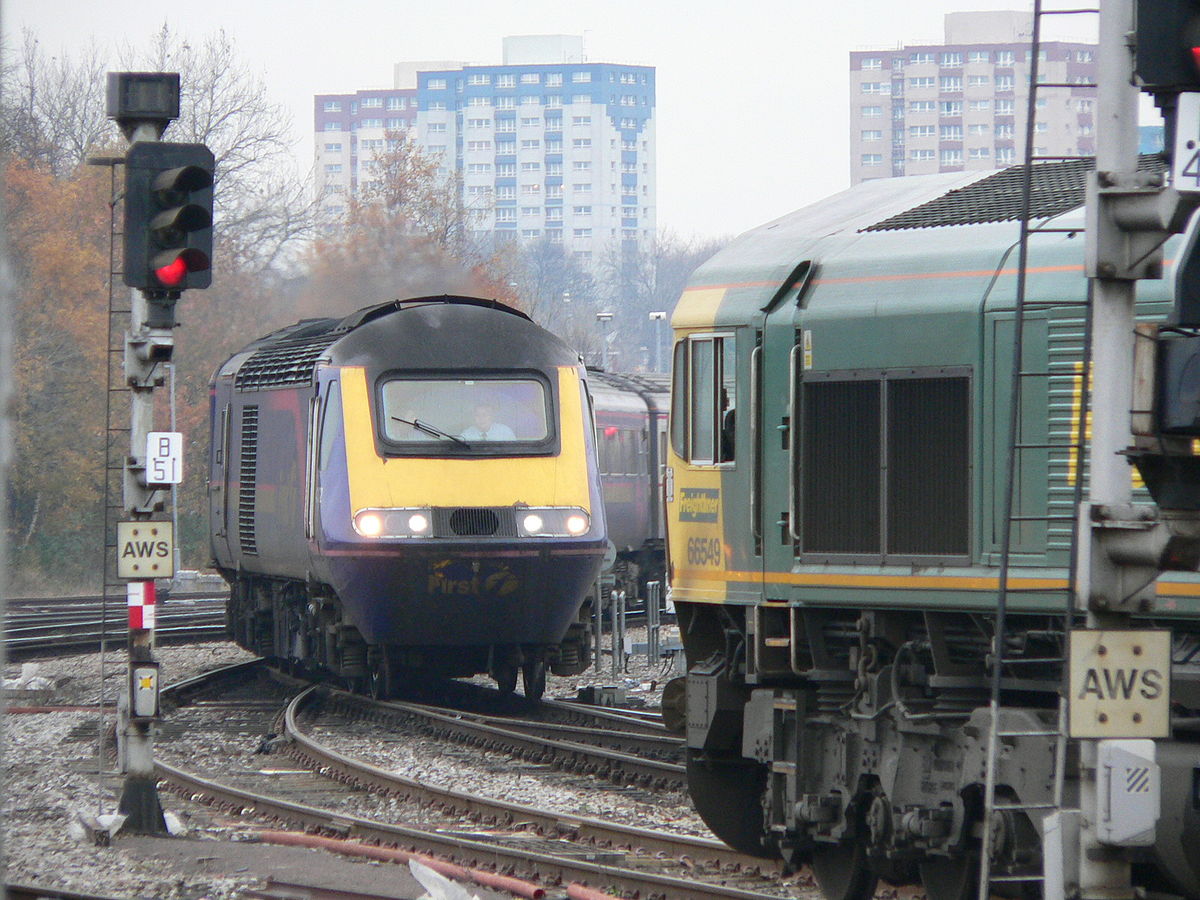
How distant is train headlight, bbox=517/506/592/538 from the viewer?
16.0 metres

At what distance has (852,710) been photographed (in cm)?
867

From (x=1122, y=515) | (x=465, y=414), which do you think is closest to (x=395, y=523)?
(x=465, y=414)

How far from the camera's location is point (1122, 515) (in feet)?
17.6

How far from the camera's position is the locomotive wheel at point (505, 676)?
17.7 meters

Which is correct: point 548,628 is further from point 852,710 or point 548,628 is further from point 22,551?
point 22,551

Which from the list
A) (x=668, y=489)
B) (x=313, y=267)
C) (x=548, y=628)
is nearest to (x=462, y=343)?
(x=548, y=628)

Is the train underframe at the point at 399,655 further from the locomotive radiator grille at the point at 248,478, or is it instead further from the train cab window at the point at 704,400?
the train cab window at the point at 704,400

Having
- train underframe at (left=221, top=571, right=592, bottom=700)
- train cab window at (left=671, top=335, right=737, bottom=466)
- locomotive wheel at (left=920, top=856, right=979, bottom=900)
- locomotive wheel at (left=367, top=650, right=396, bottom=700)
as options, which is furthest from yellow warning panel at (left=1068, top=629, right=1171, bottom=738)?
locomotive wheel at (left=367, top=650, right=396, bottom=700)

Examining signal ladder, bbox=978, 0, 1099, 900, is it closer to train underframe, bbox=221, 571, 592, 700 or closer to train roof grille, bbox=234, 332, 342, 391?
train underframe, bbox=221, 571, 592, 700

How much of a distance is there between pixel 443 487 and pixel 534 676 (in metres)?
2.61

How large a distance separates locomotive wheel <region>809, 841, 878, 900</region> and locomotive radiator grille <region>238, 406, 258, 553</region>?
1130 cm

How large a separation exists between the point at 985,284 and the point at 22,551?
1408 inches

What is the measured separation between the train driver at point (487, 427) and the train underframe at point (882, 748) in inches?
250

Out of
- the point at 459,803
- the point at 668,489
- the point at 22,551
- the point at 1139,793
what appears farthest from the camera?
the point at 22,551
